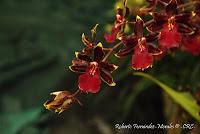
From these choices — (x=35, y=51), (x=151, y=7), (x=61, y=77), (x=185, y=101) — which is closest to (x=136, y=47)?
(x=151, y=7)

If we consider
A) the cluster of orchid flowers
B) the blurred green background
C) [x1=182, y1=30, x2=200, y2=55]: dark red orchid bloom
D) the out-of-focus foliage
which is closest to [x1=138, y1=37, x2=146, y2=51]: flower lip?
the cluster of orchid flowers

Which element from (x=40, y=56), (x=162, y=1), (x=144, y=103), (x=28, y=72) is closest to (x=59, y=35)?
(x=40, y=56)

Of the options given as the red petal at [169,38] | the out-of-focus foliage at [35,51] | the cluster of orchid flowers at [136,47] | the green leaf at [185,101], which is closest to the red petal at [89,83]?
the cluster of orchid flowers at [136,47]

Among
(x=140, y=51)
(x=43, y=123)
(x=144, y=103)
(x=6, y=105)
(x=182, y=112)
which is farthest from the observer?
(x=6, y=105)

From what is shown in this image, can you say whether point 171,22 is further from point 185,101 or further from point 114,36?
point 185,101

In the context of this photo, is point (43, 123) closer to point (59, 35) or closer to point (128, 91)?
point (128, 91)

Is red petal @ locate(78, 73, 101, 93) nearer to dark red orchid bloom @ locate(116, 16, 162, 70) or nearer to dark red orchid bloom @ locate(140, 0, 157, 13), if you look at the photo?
dark red orchid bloom @ locate(116, 16, 162, 70)
